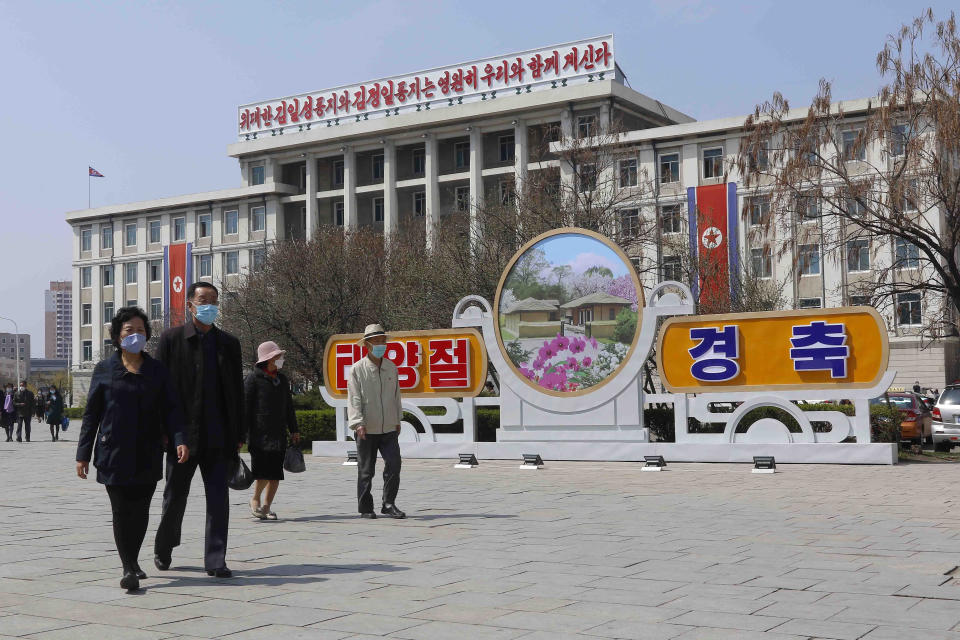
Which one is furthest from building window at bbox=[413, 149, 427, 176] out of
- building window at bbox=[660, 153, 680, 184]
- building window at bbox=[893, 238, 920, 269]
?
building window at bbox=[893, 238, 920, 269]

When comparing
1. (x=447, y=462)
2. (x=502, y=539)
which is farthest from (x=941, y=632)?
(x=447, y=462)

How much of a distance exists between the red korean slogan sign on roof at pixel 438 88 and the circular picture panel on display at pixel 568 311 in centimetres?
3965

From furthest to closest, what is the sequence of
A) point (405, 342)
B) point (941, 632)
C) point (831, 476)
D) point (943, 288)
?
point (943, 288)
point (405, 342)
point (831, 476)
point (941, 632)

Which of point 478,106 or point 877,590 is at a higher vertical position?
point 478,106

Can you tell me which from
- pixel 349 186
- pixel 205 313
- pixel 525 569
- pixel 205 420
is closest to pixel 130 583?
pixel 205 420

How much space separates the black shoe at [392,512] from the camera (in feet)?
33.1

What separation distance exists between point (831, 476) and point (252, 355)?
24.9 meters

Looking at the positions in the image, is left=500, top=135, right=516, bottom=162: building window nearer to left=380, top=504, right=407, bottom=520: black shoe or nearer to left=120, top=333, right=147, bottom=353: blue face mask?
left=380, top=504, right=407, bottom=520: black shoe

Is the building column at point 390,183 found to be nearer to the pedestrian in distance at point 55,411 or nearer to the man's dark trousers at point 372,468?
the pedestrian in distance at point 55,411

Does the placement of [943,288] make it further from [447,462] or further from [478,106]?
[478,106]

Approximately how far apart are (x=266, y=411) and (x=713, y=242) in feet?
115

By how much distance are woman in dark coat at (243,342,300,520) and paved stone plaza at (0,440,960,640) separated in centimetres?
44

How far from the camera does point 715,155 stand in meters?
53.9

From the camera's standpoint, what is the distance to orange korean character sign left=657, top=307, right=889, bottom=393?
51.8ft
